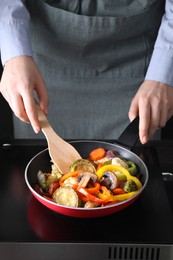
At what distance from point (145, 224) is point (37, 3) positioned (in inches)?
27.6

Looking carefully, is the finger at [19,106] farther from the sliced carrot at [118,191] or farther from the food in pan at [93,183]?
the sliced carrot at [118,191]

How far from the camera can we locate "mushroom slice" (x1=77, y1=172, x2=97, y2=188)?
721 mm

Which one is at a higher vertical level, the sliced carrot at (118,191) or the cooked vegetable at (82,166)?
the cooked vegetable at (82,166)

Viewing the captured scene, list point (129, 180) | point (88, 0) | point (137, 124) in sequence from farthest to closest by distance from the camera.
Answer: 1. point (88, 0)
2. point (137, 124)
3. point (129, 180)

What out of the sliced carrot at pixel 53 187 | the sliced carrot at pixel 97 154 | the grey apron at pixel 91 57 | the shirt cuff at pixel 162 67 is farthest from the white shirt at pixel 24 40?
the sliced carrot at pixel 53 187

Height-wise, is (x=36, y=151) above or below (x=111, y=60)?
below

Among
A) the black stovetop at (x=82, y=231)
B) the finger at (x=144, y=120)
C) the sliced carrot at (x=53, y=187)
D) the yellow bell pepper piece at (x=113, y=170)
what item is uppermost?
the finger at (x=144, y=120)

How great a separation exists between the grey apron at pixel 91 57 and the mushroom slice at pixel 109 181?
519mm

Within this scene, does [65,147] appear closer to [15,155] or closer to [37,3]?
[15,155]

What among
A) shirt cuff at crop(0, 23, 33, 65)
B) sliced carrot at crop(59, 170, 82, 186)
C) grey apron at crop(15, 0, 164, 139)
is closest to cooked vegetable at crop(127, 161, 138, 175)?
sliced carrot at crop(59, 170, 82, 186)

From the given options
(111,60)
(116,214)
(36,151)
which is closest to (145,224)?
(116,214)

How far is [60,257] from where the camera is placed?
0.65 m

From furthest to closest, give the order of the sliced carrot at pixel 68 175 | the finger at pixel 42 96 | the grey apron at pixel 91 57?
the grey apron at pixel 91 57
the finger at pixel 42 96
the sliced carrot at pixel 68 175

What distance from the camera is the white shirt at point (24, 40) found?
0.96 meters
